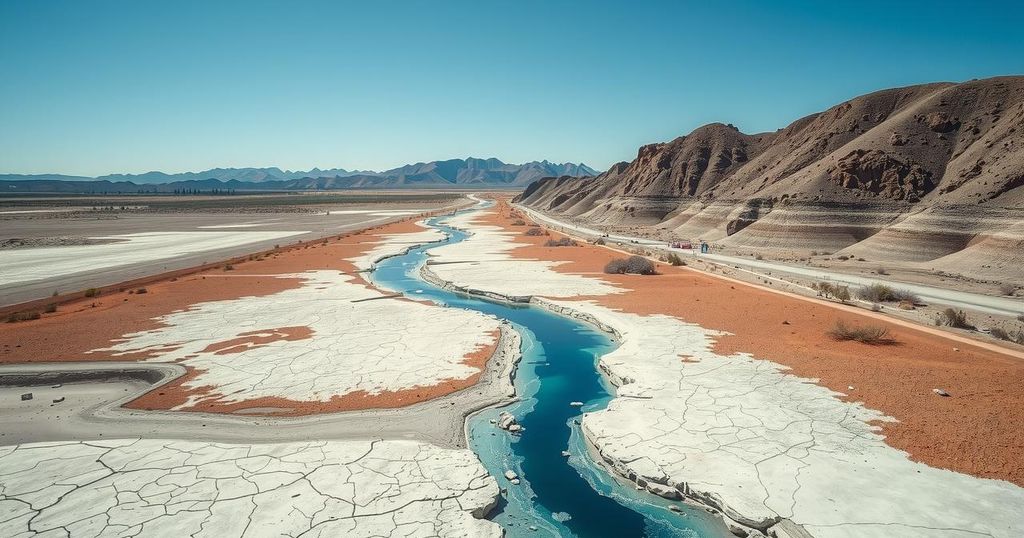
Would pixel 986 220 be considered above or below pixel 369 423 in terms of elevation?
above

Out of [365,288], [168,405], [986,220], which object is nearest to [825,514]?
[168,405]

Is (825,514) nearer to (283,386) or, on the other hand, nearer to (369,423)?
(369,423)

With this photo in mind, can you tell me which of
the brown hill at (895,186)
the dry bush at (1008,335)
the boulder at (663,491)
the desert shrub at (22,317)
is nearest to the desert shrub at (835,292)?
the dry bush at (1008,335)

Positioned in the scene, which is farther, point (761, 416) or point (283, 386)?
point (283, 386)

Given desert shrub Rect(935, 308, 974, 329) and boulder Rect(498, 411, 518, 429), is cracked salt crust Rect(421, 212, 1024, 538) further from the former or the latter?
desert shrub Rect(935, 308, 974, 329)

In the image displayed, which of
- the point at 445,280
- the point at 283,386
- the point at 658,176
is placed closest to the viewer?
the point at 283,386

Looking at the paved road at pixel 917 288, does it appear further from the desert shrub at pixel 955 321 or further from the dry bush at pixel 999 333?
the dry bush at pixel 999 333
